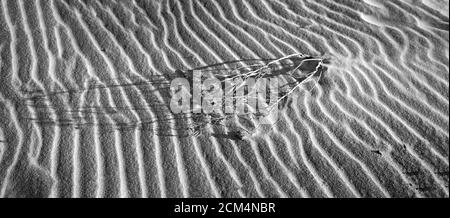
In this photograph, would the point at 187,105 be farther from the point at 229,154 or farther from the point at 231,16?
the point at 231,16

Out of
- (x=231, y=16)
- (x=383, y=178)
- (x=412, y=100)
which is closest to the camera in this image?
(x=383, y=178)

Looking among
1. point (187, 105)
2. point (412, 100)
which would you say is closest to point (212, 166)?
point (187, 105)

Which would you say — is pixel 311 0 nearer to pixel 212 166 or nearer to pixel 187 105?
pixel 187 105
